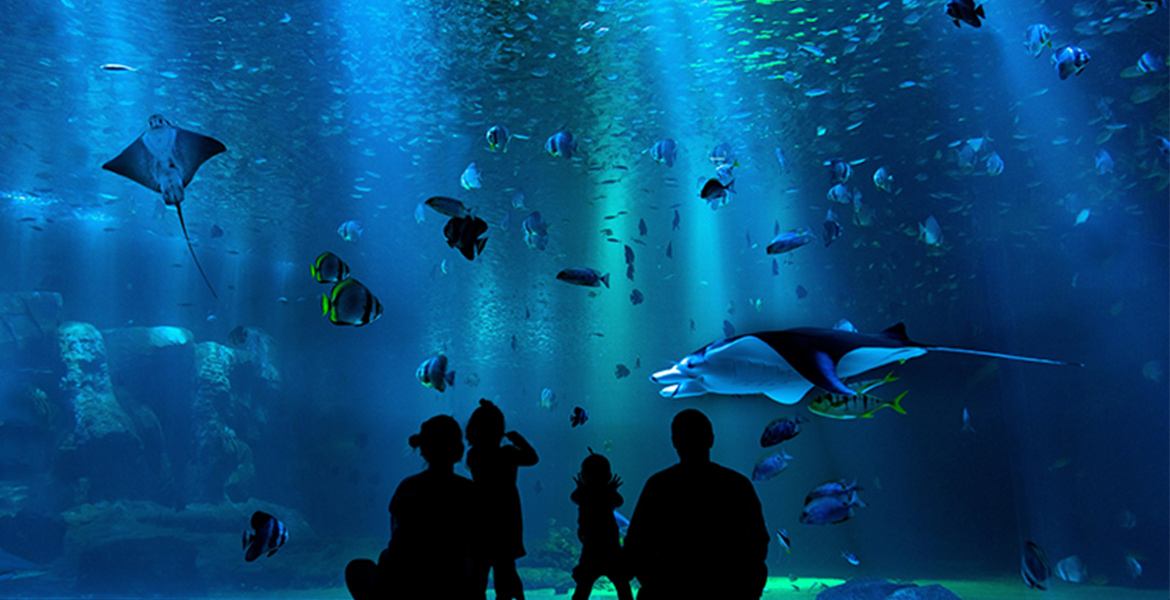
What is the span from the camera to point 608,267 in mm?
22328

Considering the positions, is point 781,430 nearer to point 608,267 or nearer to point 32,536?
point 608,267

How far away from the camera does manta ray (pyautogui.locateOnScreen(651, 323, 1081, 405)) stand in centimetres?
231

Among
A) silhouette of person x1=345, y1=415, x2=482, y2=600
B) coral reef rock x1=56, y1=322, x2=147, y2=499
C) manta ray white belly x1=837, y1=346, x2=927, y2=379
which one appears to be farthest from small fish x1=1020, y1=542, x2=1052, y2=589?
coral reef rock x1=56, y1=322, x2=147, y2=499

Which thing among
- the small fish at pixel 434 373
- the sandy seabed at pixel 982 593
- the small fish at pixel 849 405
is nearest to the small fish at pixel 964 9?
the small fish at pixel 849 405

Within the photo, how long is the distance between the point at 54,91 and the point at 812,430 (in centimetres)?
2805

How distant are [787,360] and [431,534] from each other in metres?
1.95

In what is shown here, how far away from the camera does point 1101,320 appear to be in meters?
15.0

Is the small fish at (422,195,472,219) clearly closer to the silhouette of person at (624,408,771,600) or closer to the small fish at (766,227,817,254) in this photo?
the small fish at (766,227,817,254)

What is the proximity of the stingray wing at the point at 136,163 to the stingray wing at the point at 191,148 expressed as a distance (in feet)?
0.74

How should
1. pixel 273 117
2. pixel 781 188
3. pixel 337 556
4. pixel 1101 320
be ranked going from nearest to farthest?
pixel 273 117 → pixel 1101 320 → pixel 781 188 → pixel 337 556

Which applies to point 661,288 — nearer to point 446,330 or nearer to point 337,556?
point 446,330

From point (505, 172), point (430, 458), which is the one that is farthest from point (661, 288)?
point (430, 458)

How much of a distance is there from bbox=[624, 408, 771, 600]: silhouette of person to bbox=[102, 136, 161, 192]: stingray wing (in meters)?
5.11

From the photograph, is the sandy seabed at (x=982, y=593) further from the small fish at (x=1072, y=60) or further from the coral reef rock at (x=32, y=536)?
the small fish at (x=1072, y=60)
